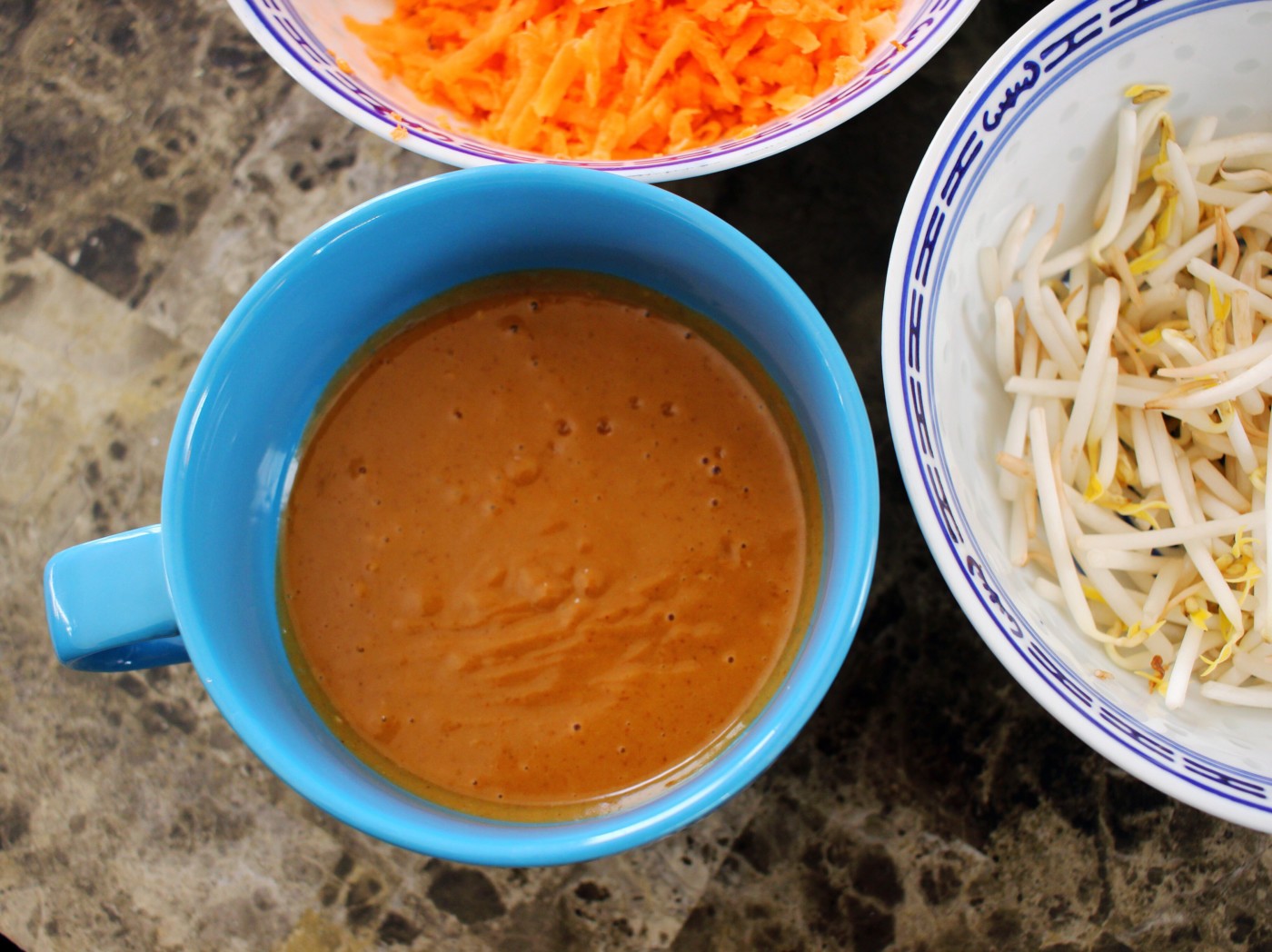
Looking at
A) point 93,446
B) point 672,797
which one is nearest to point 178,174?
point 93,446

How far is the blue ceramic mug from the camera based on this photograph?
2.27 ft

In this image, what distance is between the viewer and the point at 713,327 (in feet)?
2.88

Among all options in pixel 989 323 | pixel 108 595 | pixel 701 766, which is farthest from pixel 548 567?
pixel 989 323

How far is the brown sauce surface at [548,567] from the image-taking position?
81 cm

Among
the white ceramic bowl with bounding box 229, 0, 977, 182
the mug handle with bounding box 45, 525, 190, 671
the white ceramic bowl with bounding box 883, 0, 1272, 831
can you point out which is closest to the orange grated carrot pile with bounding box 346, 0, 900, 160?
the white ceramic bowl with bounding box 229, 0, 977, 182

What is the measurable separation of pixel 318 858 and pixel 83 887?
29 centimetres

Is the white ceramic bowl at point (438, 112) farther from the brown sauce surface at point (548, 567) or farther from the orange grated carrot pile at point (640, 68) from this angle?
the brown sauce surface at point (548, 567)

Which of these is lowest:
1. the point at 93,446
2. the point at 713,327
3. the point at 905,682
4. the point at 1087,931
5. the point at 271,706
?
the point at 1087,931

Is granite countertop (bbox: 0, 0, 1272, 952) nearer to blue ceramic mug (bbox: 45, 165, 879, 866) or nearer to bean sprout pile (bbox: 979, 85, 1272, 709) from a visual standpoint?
bean sprout pile (bbox: 979, 85, 1272, 709)

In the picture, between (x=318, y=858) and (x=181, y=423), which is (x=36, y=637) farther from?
(x=181, y=423)

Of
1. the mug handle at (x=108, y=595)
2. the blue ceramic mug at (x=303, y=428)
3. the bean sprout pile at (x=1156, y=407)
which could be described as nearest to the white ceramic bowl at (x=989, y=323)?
the bean sprout pile at (x=1156, y=407)

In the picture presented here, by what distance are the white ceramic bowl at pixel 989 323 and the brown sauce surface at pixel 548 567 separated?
0.14 m

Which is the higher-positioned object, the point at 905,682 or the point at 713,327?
the point at 713,327

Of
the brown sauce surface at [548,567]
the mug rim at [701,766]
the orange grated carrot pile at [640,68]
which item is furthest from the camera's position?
the orange grated carrot pile at [640,68]
